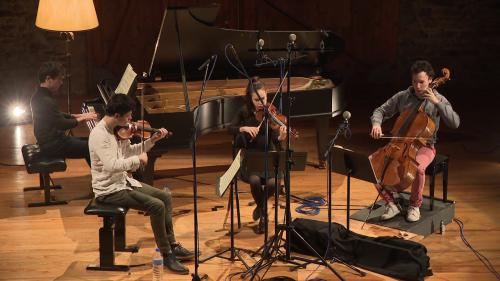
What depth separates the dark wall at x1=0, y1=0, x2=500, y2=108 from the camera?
12.3 meters

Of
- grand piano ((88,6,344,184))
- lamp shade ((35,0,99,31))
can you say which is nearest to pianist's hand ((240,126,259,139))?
grand piano ((88,6,344,184))

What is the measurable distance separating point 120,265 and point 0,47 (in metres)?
6.89

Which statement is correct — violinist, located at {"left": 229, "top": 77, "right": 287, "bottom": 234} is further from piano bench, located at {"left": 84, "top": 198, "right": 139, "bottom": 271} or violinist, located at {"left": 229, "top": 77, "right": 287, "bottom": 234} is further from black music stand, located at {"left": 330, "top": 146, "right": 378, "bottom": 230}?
piano bench, located at {"left": 84, "top": 198, "right": 139, "bottom": 271}

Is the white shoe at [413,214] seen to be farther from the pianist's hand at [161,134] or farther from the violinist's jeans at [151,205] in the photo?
the pianist's hand at [161,134]

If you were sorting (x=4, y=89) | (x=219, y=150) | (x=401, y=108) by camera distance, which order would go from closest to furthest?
(x=401, y=108)
(x=219, y=150)
(x=4, y=89)

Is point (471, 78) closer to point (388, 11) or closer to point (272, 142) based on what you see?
point (388, 11)

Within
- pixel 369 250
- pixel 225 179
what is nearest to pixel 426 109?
pixel 369 250

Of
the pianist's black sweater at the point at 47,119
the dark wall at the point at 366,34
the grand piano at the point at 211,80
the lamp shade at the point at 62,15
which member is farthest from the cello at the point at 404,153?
the dark wall at the point at 366,34

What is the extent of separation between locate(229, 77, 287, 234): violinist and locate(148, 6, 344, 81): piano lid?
0.96 meters

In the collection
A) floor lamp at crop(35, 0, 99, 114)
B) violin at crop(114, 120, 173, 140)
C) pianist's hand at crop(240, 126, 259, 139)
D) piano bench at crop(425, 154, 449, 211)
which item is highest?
floor lamp at crop(35, 0, 99, 114)

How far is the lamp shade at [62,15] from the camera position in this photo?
7562 mm

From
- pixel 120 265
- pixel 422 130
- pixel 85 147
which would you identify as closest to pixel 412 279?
pixel 422 130

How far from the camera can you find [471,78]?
13.3 metres

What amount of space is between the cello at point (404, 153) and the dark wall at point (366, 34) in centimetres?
635
